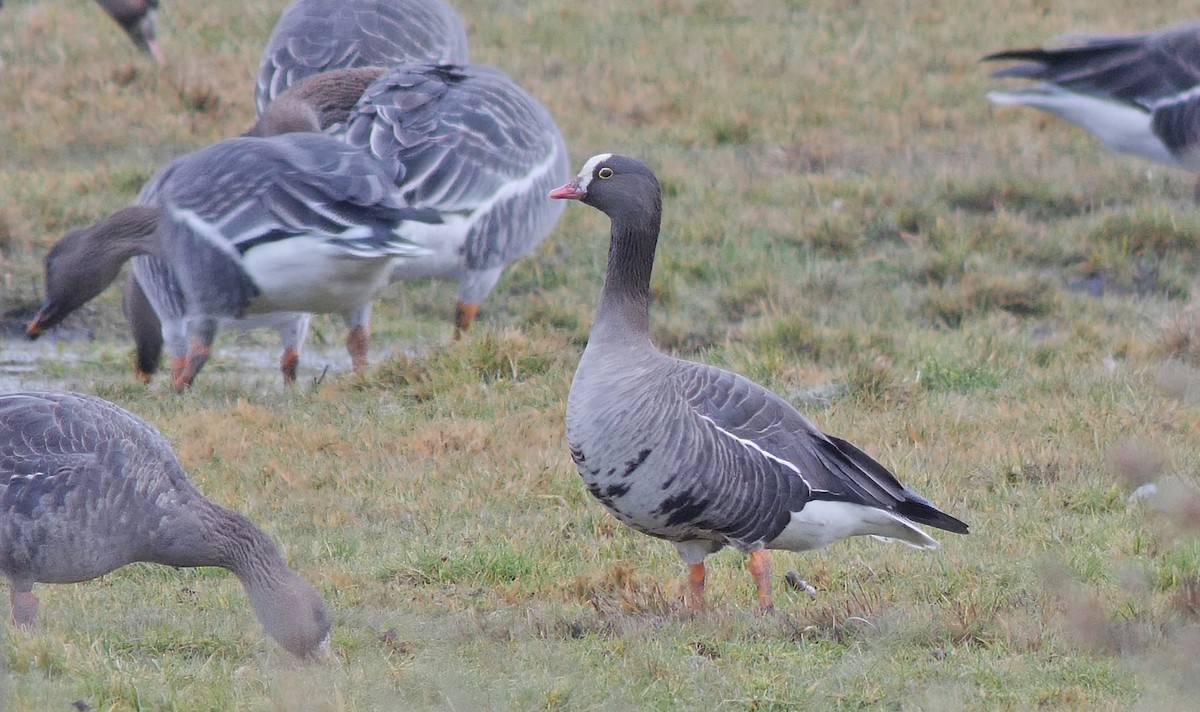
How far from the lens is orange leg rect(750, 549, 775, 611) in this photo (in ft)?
17.0

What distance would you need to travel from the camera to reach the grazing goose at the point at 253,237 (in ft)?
24.5

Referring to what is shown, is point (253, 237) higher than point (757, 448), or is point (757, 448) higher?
point (757, 448)

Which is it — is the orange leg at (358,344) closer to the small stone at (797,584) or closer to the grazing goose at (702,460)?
the grazing goose at (702,460)

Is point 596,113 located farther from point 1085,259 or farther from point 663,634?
point 663,634

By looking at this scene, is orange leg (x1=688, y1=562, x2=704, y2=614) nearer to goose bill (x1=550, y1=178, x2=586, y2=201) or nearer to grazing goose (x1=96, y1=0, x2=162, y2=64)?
goose bill (x1=550, y1=178, x2=586, y2=201)

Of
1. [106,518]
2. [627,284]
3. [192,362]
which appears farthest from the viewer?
[192,362]

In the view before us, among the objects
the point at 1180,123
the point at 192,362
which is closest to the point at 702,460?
the point at 192,362

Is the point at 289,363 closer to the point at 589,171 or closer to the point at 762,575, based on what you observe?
the point at 589,171

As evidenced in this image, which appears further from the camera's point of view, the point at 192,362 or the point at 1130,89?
the point at 1130,89

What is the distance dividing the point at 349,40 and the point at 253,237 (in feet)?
10.4

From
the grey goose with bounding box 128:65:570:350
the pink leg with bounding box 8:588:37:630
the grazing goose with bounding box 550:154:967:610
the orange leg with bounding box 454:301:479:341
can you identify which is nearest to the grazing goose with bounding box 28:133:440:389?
the grey goose with bounding box 128:65:570:350

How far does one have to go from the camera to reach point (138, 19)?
12234 millimetres

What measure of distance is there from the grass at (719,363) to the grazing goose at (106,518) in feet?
0.49

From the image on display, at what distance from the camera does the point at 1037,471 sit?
6.55 metres
